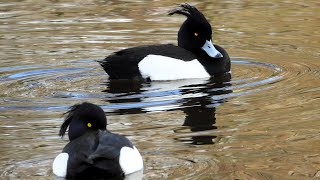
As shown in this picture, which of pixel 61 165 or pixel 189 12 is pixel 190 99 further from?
pixel 61 165

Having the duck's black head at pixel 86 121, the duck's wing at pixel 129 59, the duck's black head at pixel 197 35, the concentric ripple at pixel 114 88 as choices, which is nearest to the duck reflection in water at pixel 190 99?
the concentric ripple at pixel 114 88

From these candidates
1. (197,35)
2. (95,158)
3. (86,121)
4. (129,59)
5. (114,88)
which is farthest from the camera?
(197,35)

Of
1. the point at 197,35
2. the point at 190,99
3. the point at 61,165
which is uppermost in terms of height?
the point at 61,165

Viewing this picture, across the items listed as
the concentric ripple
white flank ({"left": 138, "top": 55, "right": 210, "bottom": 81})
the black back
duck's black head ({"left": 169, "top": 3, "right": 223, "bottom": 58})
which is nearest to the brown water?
the concentric ripple

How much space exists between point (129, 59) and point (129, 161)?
15.6 feet

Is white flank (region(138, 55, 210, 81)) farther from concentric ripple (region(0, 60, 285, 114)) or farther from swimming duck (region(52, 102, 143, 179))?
swimming duck (region(52, 102, 143, 179))

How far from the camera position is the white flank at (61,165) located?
747 centimetres

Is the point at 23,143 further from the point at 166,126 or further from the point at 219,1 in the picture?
the point at 219,1

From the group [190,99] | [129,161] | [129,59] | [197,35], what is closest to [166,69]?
[129,59]

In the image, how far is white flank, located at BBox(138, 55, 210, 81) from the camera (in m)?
12.2

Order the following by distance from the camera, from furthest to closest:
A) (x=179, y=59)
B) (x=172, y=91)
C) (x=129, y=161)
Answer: (x=179, y=59) → (x=172, y=91) → (x=129, y=161)

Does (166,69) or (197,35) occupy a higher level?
(197,35)

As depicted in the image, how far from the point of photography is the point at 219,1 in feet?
56.7

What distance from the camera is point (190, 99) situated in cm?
1073
